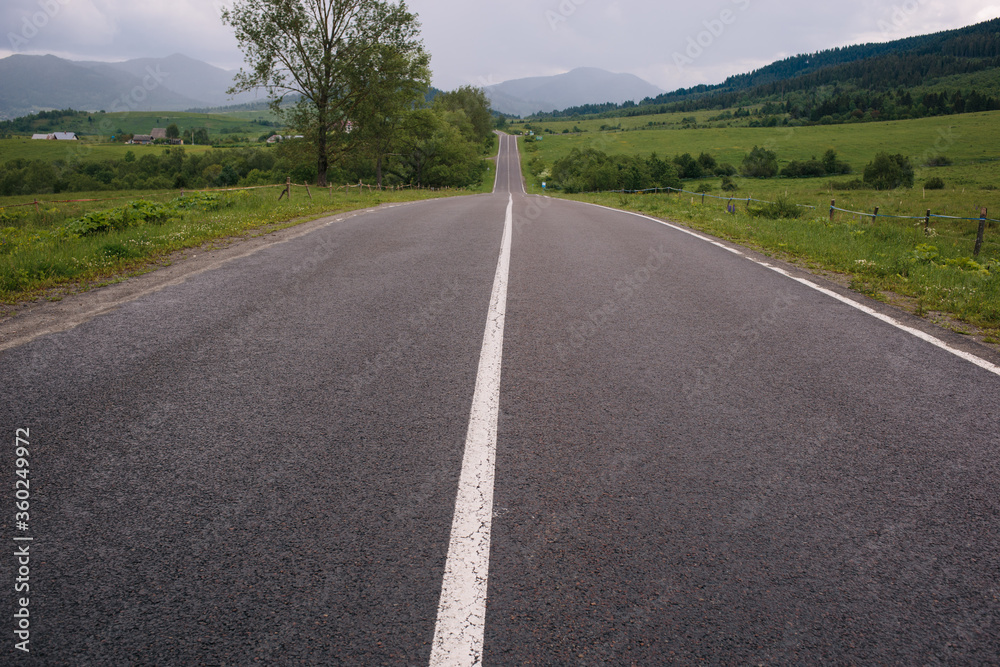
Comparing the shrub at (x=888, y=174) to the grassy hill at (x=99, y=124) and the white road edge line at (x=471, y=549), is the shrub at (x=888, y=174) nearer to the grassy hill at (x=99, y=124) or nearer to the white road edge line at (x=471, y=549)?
the white road edge line at (x=471, y=549)

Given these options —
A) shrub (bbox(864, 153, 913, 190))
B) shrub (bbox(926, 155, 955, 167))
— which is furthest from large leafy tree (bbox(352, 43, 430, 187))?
shrub (bbox(926, 155, 955, 167))

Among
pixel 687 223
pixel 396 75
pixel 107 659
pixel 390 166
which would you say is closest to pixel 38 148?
pixel 390 166

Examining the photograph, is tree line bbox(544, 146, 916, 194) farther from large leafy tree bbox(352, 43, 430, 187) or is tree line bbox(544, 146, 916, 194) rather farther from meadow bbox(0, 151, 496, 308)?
meadow bbox(0, 151, 496, 308)

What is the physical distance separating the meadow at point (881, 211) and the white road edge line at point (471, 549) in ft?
17.0

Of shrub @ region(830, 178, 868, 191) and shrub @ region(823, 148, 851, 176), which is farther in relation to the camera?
shrub @ region(823, 148, 851, 176)

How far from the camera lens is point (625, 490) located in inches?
101

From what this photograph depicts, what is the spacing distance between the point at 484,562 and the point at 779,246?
10562 millimetres

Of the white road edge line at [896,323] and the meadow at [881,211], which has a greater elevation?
the meadow at [881,211]

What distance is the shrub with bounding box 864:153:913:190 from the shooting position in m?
61.6

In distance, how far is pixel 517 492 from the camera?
254 centimetres

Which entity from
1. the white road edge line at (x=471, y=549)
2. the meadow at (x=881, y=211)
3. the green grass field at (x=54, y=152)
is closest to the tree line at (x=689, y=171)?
the meadow at (x=881, y=211)

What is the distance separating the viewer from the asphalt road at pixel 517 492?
1.80 metres

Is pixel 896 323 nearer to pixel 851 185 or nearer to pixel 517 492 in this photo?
pixel 517 492

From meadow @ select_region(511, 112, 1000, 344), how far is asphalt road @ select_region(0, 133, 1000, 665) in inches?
92.9
